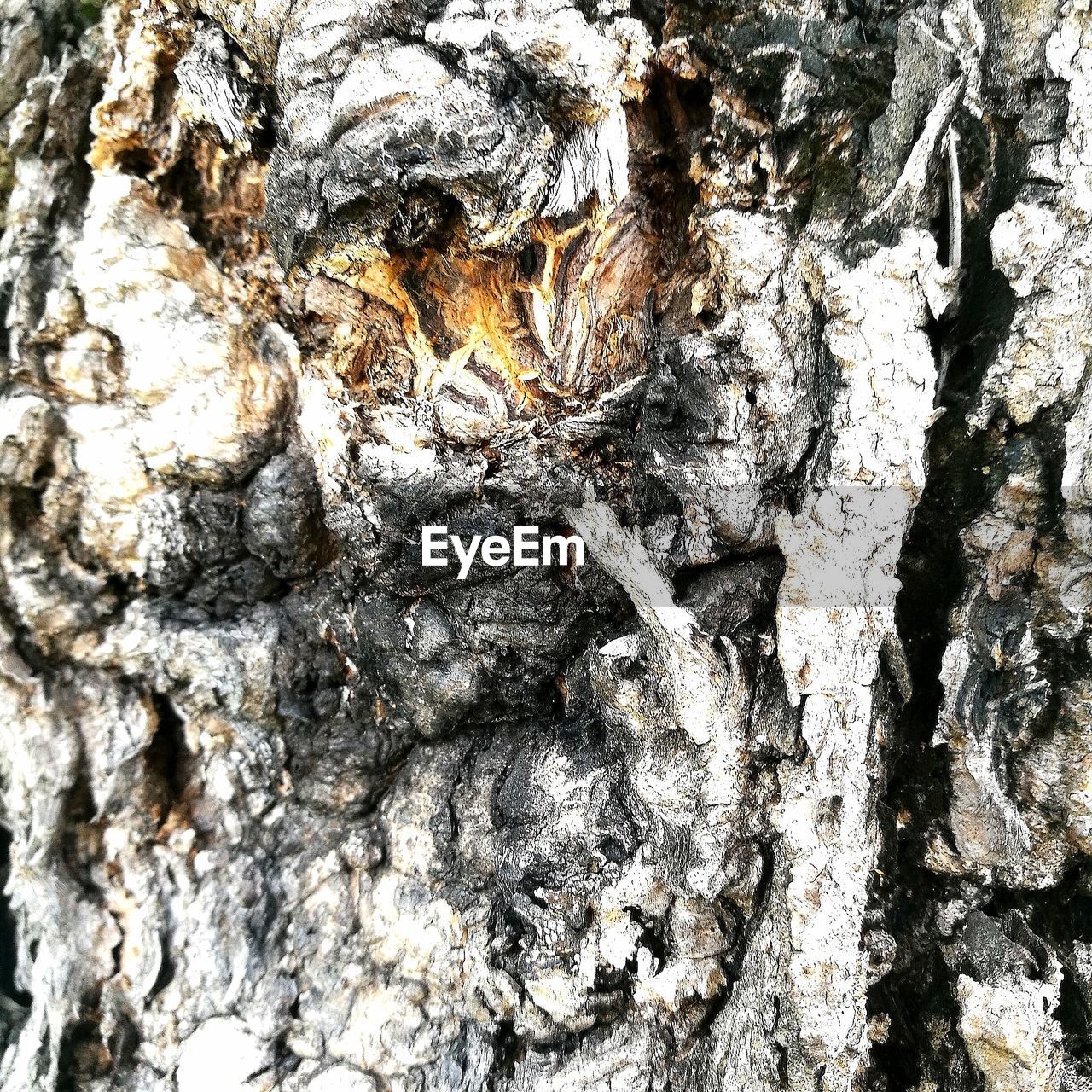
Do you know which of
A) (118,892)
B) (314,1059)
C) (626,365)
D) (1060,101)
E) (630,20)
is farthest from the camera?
(118,892)

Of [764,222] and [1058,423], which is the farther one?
[764,222]

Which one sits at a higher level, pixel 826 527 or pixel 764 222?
pixel 764 222

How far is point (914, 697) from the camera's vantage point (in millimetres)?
1320

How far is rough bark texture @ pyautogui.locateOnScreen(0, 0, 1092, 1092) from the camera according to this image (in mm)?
1235

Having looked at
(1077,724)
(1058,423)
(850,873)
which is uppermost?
(1058,423)

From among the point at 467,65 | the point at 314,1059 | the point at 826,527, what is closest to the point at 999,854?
the point at 826,527

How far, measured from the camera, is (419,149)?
120 cm

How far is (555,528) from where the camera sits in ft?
4.70

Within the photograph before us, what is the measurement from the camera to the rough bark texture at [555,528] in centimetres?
124

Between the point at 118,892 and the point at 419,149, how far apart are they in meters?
1.61

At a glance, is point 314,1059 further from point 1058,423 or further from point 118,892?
point 1058,423

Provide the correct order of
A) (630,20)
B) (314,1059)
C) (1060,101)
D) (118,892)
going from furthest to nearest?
1. (118,892)
2. (314,1059)
3. (630,20)
4. (1060,101)

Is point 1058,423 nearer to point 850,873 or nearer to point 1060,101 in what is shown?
point 1060,101

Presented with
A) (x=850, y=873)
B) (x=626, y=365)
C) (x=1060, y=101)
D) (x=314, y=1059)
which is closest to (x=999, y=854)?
(x=850, y=873)
